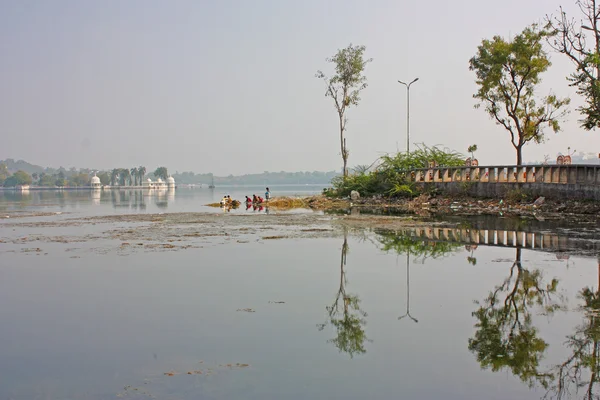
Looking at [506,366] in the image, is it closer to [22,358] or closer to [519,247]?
[22,358]

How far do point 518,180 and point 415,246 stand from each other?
1735 centimetres

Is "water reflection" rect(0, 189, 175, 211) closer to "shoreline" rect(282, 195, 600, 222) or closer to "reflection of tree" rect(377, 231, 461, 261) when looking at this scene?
"shoreline" rect(282, 195, 600, 222)

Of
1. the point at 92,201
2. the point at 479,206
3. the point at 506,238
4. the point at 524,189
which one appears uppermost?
the point at 524,189

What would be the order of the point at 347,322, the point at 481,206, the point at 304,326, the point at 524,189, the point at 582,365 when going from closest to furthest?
the point at 582,365 → the point at 304,326 → the point at 347,322 → the point at 524,189 → the point at 481,206

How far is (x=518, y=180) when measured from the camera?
2997 centimetres

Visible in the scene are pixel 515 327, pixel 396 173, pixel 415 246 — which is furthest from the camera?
pixel 396 173

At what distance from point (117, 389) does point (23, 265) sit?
861 cm

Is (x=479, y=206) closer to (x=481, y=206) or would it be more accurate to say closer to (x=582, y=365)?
(x=481, y=206)

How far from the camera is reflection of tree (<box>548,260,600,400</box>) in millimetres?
5230

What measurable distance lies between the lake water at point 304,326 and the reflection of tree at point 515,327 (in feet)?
0.08

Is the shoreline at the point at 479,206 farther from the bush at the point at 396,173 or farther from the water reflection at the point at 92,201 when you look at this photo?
the water reflection at the point at 92,201

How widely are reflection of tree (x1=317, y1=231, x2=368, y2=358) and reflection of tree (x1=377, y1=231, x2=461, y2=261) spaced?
14.8 ft

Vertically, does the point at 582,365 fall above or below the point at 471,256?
below

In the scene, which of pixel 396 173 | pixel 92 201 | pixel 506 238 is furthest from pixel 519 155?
pixel 92 201
